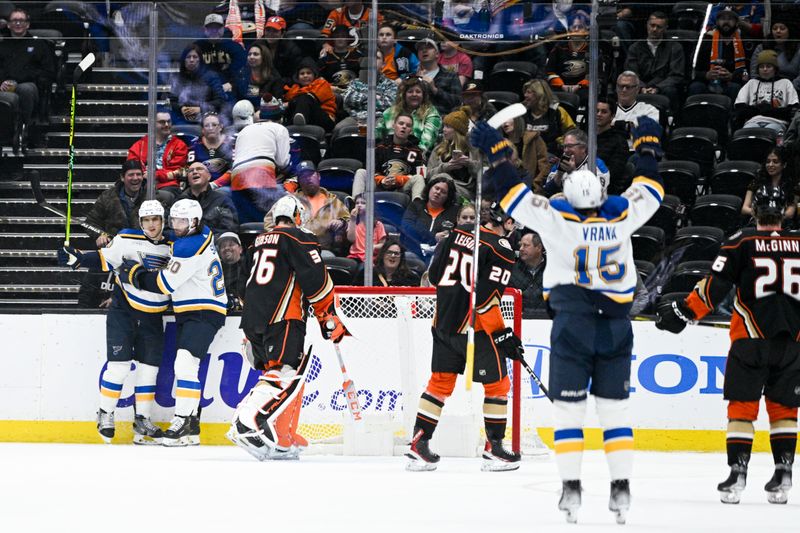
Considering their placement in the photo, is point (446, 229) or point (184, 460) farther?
point (446, 229)

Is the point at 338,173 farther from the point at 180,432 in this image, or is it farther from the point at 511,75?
the point at 180,432

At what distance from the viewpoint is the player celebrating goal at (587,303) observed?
4504 mm

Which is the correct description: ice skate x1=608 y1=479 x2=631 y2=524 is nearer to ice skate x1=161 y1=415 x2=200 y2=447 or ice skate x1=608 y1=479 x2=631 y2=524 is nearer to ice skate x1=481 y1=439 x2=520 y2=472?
ice skate x1=481 y1=439 x2=520 y2=472

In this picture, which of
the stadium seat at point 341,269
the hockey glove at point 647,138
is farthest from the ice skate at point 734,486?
the stadium seat at point 341,269

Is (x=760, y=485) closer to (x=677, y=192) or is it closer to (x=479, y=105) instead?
(x=677, y=192)

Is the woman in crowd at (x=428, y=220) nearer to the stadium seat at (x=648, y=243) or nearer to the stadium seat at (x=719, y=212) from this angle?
the stadium seat at (x=648, y=243)

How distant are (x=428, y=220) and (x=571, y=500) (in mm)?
3306

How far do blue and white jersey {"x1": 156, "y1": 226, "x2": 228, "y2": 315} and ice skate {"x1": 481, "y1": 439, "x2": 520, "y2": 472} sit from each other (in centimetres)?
215

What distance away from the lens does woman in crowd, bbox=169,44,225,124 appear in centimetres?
791

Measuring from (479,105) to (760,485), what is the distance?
126 inches

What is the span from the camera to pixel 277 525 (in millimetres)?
4168

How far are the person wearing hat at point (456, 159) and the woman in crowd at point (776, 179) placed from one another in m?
1.71

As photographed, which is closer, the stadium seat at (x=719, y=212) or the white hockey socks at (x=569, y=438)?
the white hockey socks at (x=569, y=438)

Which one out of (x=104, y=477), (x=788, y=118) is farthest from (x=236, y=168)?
(x=788, y=118)
